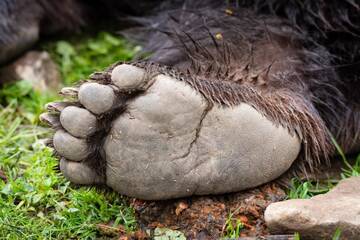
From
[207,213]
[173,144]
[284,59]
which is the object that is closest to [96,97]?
[173,144]

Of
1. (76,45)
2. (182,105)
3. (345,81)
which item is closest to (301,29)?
(345,81)

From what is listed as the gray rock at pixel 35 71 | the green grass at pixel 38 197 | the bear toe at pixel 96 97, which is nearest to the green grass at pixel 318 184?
the green grass at pixel 38 197

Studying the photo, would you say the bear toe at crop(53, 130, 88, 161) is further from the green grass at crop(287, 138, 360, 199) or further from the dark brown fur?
the green grass at crop(287, 138, 360, 199)

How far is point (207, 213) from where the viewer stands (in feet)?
5.35

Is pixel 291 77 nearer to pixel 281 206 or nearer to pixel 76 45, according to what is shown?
pixel 281 206

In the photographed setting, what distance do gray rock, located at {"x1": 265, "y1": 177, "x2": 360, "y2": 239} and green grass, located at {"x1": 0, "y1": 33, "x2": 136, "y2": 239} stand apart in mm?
402

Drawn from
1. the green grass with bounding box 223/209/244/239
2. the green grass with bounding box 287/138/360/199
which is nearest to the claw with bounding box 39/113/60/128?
the green grass with bounding box 223/209/244/239

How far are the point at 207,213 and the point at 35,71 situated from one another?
136 cm

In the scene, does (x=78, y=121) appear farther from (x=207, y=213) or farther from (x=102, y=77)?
(x=207, y=213)

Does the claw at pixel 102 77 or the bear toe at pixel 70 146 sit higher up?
the claw at pixel 102 77

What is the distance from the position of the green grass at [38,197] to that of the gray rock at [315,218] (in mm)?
402

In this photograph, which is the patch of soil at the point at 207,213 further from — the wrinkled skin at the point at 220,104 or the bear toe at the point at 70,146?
the bear toe at the point at 70,146

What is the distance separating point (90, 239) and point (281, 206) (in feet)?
1.67

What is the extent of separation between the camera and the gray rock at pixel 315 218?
1448 mm
